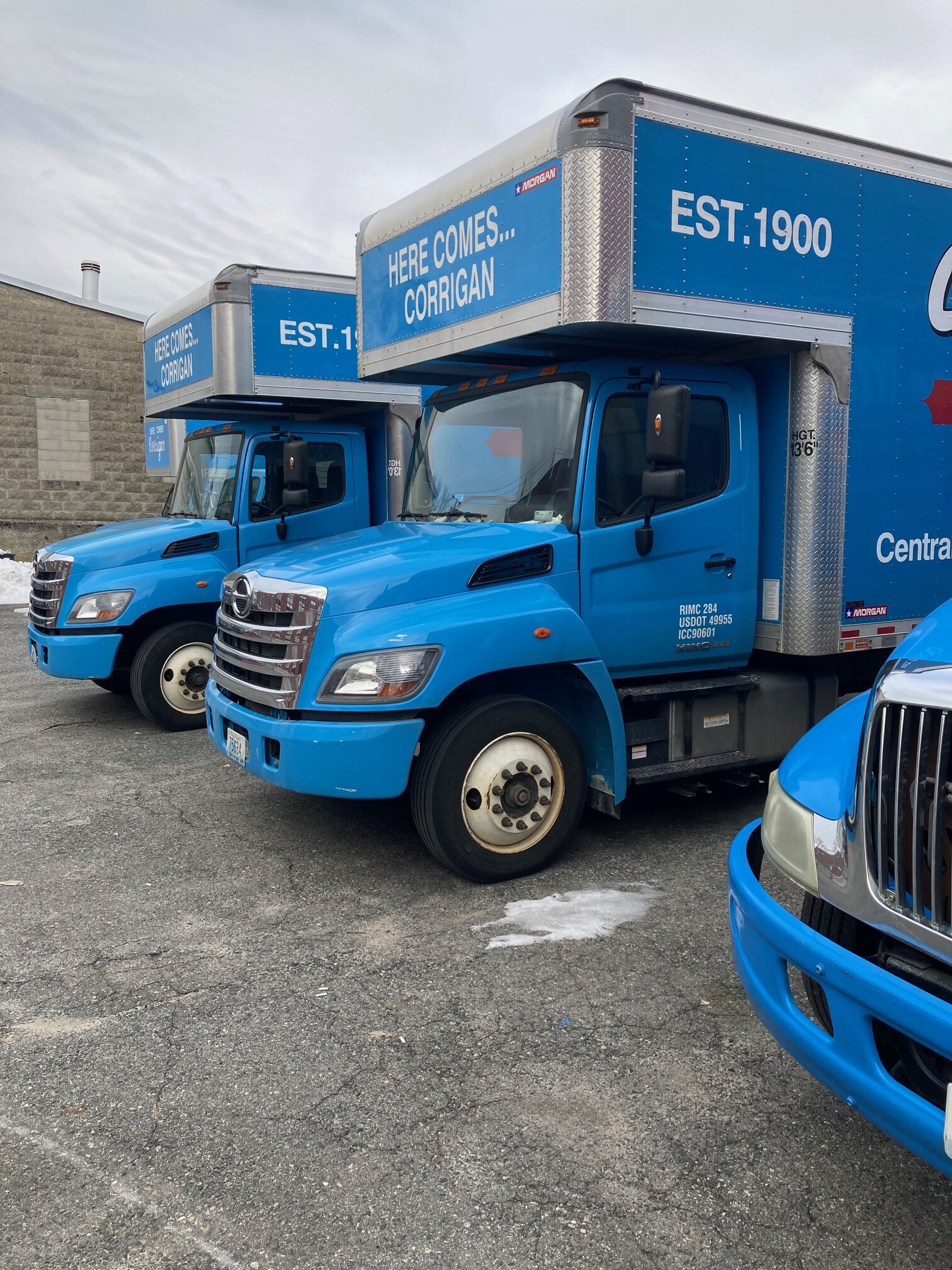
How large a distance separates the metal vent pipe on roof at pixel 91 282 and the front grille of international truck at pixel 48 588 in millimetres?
18756

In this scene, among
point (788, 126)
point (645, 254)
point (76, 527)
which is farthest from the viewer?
point (76, 527)

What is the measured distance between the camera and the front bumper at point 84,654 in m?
7.86

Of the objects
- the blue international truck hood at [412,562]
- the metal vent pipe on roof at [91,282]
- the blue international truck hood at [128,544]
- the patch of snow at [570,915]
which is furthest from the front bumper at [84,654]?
the metal vent pipe on roof at [91,282]

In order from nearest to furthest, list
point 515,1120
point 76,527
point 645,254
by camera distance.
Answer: point 515,1120, point 645,254, point 76,527

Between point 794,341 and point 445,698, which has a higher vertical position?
point 794,341

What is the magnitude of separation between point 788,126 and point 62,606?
6057 millimetres

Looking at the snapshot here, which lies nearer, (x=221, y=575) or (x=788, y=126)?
(x=788, y=126)

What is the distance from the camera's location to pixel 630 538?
5160mm

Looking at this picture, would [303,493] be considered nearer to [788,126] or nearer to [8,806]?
[8,806]

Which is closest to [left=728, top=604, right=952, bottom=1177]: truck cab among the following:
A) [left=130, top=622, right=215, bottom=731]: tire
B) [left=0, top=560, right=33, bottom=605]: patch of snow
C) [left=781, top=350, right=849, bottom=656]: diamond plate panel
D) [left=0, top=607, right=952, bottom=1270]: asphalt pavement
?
[left=0, top=607, right=952, bottom=1270]: asphalt pavement

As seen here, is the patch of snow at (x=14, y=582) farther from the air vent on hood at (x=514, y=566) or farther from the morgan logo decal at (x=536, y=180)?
the morgan logo decal at (x=536, y=180)

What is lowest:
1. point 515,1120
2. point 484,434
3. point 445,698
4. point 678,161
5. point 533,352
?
point 515,1120

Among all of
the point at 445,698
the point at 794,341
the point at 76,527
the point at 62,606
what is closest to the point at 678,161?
the point at 794,341

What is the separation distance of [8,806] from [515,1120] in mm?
4345
